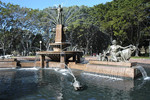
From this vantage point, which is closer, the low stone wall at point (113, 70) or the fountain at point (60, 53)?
the low stone wall at point (113, 70)

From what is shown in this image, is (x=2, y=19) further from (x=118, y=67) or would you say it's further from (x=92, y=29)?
(x=118, y=67)

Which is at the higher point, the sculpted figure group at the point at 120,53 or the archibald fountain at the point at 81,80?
the sculpted figure group at the point at 120,53

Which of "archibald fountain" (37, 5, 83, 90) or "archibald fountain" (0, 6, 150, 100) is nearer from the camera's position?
"archibald fountain" (0, 6, 150, 100)

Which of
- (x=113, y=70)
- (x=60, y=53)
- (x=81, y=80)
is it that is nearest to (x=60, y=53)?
(x=60, y=53)

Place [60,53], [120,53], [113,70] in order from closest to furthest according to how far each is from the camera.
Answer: [113,70], [120,53], [60,53]

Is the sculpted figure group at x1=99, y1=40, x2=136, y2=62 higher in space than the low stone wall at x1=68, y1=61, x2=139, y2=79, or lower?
higher

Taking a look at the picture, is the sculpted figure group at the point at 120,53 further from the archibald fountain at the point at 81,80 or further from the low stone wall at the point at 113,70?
the low stone wall at the point at 113,70

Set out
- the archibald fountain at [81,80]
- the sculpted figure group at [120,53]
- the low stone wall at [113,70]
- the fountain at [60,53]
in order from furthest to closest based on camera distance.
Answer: the fountain at [60,53]
the sculpted figure group at [120,53]
the low stone wall at [113,70]
the archibald fountain at [81,80]

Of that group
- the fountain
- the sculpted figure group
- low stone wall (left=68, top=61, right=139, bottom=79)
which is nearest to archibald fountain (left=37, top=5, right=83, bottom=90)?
the fountain

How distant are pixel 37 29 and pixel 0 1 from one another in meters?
11.7

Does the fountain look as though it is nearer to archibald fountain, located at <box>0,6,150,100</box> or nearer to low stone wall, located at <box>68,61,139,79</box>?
archibald fountain, located at <box>0,6,150,100</box>

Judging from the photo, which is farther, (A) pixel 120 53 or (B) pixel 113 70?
(A) pixel 120 53

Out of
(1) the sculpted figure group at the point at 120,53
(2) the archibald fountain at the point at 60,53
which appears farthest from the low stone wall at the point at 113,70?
(2) the archibald fountain at the point at 60,53

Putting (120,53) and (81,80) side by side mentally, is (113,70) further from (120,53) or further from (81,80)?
(81,80)
